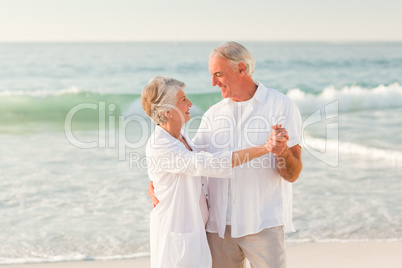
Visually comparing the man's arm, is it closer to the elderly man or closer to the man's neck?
the elderly man

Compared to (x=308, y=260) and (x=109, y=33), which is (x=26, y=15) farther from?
(x=308, y=260)

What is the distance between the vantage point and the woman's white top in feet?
8.84

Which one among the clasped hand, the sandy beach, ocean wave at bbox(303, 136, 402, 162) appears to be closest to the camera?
the clasped hand

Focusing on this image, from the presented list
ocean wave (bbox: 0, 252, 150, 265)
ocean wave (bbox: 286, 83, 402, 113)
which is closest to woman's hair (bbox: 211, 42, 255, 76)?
ocean wave (bbox: 0, 252, 150, 265)

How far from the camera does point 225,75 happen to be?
2.88 metres

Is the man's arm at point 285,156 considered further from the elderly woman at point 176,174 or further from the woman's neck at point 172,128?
the woman's neck at point 172,128

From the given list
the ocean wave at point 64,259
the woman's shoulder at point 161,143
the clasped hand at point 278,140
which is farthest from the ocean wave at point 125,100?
the clasped hand at point 278,140

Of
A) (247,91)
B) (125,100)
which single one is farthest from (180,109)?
(125,100)

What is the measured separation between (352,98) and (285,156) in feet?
53.9

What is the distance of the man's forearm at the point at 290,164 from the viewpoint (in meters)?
2.75

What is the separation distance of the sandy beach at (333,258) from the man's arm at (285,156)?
76.3 inches

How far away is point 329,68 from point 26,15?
60.8ft

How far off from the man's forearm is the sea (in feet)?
7.85

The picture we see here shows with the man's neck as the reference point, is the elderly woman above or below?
below
